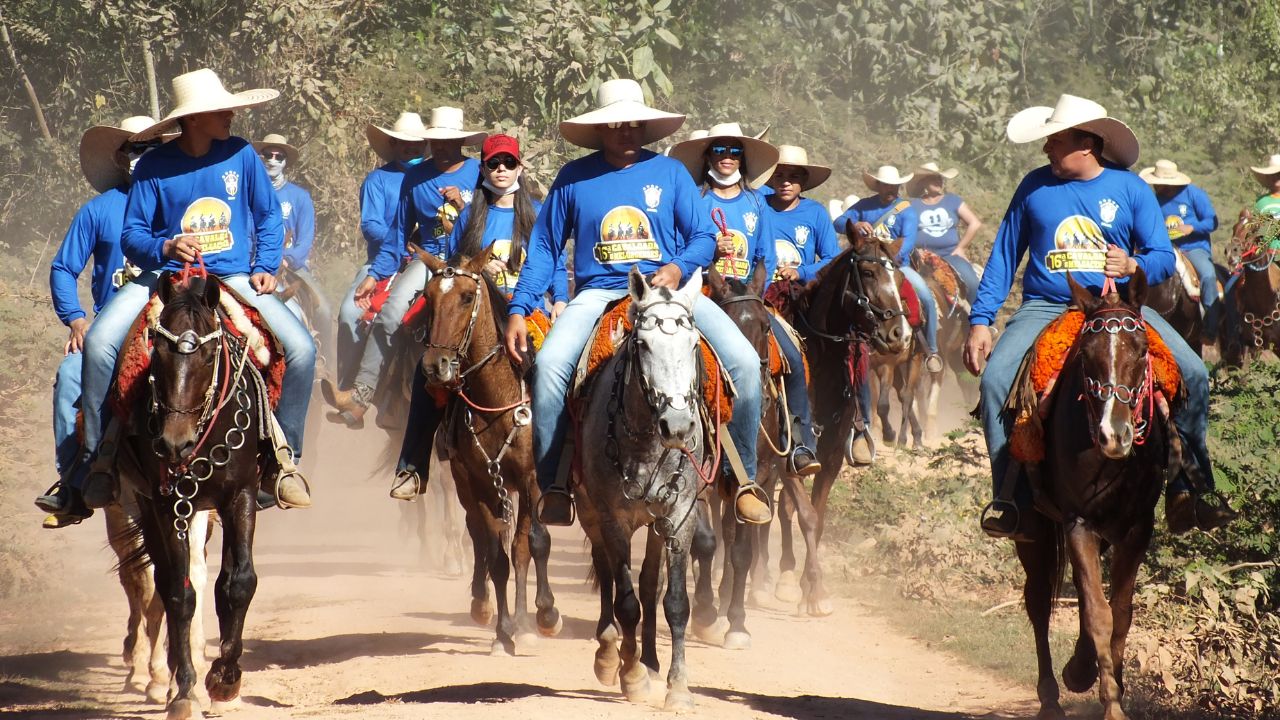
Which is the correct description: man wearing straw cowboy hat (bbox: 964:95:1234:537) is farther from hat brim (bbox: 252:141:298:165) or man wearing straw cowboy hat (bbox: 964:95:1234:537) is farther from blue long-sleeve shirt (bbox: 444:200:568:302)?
hat brim (bbox: 252:141:298:165)

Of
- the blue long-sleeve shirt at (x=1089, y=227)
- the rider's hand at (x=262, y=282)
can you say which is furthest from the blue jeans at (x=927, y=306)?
the rider's hand at (x=262, y=282)

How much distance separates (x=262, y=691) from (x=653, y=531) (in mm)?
2662

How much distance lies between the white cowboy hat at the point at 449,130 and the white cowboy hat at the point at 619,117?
→ 12.8ft

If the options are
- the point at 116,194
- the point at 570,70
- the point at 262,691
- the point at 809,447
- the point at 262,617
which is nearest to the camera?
the point at 262,691

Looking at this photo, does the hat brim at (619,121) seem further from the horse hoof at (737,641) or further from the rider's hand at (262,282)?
the horse hoof at (737,641)

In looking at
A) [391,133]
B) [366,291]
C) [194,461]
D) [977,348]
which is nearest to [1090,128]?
[977,348]

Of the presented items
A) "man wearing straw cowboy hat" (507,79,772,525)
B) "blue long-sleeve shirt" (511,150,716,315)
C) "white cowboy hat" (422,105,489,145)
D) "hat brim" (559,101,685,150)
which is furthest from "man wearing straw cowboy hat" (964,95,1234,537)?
"white cowboy hat" (422,105,489,145)

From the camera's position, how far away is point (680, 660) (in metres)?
8.35

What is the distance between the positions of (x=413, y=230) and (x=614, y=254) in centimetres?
465

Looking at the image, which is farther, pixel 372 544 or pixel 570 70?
pixel 570 70

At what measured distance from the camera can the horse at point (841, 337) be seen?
12297 mm

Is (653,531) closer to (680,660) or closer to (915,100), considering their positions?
(680,660)

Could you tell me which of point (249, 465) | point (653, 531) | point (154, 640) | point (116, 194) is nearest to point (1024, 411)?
point (653, 531)

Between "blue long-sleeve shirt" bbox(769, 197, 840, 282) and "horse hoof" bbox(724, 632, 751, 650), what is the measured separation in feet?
13.0
